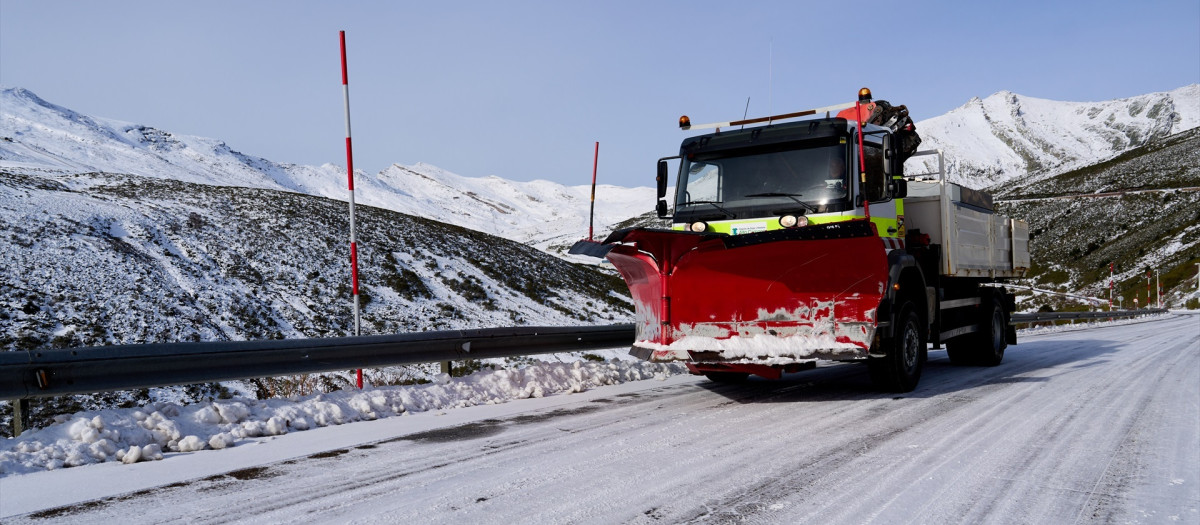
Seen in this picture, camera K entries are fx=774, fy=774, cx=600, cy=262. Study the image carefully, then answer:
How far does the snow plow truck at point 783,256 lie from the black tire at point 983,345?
303 centimetres

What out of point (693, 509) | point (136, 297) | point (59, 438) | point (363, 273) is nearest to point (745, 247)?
point (693, 509)

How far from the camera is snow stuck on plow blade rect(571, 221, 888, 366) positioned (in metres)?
7.13

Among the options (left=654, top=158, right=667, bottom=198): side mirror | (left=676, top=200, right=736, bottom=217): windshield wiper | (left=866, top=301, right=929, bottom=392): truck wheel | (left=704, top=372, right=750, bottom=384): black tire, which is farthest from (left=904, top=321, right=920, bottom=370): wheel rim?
(left=654, top=158, right=667, bottom=198): side mirror

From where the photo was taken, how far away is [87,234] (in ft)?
57.2

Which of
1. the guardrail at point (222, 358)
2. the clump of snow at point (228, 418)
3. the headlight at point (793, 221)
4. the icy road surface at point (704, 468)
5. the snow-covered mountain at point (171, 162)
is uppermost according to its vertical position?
the snow-covered mountain at point (171, 162)

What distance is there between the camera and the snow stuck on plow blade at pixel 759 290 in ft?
23.4

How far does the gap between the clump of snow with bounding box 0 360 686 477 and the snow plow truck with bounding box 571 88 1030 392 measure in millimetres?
1505

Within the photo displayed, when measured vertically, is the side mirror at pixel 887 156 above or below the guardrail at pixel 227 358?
above

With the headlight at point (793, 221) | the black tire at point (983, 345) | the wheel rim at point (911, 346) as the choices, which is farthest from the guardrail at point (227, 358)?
the black tire at point (983, 345)

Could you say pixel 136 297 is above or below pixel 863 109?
below

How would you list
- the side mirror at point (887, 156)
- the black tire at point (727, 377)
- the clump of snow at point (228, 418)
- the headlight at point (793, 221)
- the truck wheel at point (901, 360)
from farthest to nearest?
the black tire at point (727, 377) → the truck wheel at point (901, 360) → the side mirror at point (887, 156) → the headlight at point (793, 221) → the clump of snow at point (228, 418)

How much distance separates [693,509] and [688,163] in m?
5.32

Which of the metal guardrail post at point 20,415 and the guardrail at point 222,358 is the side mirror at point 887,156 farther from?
the metal guardrail post at point 20,415

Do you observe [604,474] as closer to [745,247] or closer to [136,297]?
[745,247]
